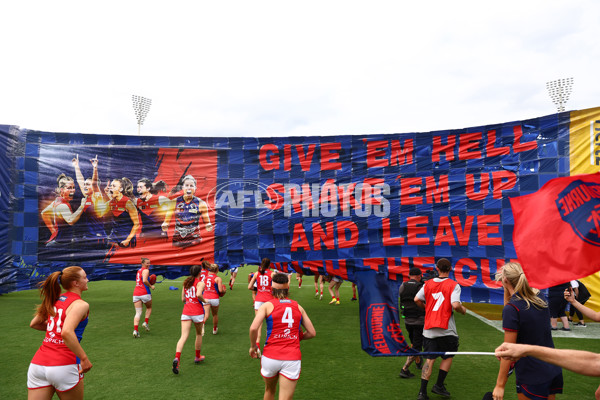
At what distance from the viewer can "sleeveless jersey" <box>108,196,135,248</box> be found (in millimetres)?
13664

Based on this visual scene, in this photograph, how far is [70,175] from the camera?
13961 mm

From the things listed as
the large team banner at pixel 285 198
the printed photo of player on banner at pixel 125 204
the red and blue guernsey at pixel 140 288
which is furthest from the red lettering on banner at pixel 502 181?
the red and blue guernsey at pixel 140 288

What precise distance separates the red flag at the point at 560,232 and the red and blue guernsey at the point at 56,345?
186 inches

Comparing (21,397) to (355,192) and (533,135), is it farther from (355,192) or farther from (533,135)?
(533,135)

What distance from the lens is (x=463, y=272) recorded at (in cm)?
A: 1123

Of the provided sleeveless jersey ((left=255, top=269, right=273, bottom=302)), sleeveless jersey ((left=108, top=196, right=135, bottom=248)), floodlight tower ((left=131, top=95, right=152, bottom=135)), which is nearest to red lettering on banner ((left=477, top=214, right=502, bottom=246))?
sleeveless jersey ((left=255, top=269, right=273, bottom=302))

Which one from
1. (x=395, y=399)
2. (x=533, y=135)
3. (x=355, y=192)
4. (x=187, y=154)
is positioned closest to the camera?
(x=395, y=399)

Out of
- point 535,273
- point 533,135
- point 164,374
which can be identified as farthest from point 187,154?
point 535,273

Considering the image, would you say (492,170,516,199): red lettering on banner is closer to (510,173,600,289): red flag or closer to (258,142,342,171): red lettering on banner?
(258,142,342,171): red lettering on banner

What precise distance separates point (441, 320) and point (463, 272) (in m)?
5.93

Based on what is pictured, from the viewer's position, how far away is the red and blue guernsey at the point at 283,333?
469cm

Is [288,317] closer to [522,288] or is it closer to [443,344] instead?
[522,288]

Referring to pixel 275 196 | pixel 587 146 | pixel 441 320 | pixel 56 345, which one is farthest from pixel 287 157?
pixel 56 345

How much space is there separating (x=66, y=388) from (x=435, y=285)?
5.24 metres
